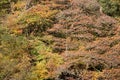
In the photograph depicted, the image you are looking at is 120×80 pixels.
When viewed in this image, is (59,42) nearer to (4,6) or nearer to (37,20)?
(37,20)

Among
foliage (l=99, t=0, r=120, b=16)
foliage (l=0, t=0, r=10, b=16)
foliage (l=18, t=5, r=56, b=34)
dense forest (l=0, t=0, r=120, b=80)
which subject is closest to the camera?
dense forest (l=0, t=0, r=120, b=80)

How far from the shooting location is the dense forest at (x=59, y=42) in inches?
465

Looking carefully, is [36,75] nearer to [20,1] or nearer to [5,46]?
[5,46]

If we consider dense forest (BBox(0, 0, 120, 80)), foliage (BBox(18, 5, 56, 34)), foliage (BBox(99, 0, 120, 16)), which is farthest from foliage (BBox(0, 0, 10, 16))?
foliage (BBox(99, 0, 120, 16))

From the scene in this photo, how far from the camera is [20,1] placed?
1752 cm

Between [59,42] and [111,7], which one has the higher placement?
[111,7]

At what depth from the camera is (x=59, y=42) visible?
13.3m

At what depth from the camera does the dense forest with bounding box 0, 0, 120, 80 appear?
1181 centimetres

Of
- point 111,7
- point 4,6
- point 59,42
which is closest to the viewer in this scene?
point 59,42

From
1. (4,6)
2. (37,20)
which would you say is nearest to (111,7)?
(37,20)

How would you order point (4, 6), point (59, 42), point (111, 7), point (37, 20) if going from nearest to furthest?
point (59, 42) < point (37, 20) < point (111, 7) < point (4, 6)

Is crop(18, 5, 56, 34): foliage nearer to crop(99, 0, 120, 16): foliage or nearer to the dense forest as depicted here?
the dense forest

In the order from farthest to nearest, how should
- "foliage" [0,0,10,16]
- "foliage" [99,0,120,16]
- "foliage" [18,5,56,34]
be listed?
"foliage" [0,0,10,16]
"foliage" [99,0,120,16]
"foliage" [18,5,56,34]

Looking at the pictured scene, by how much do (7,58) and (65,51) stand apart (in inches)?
97.8
